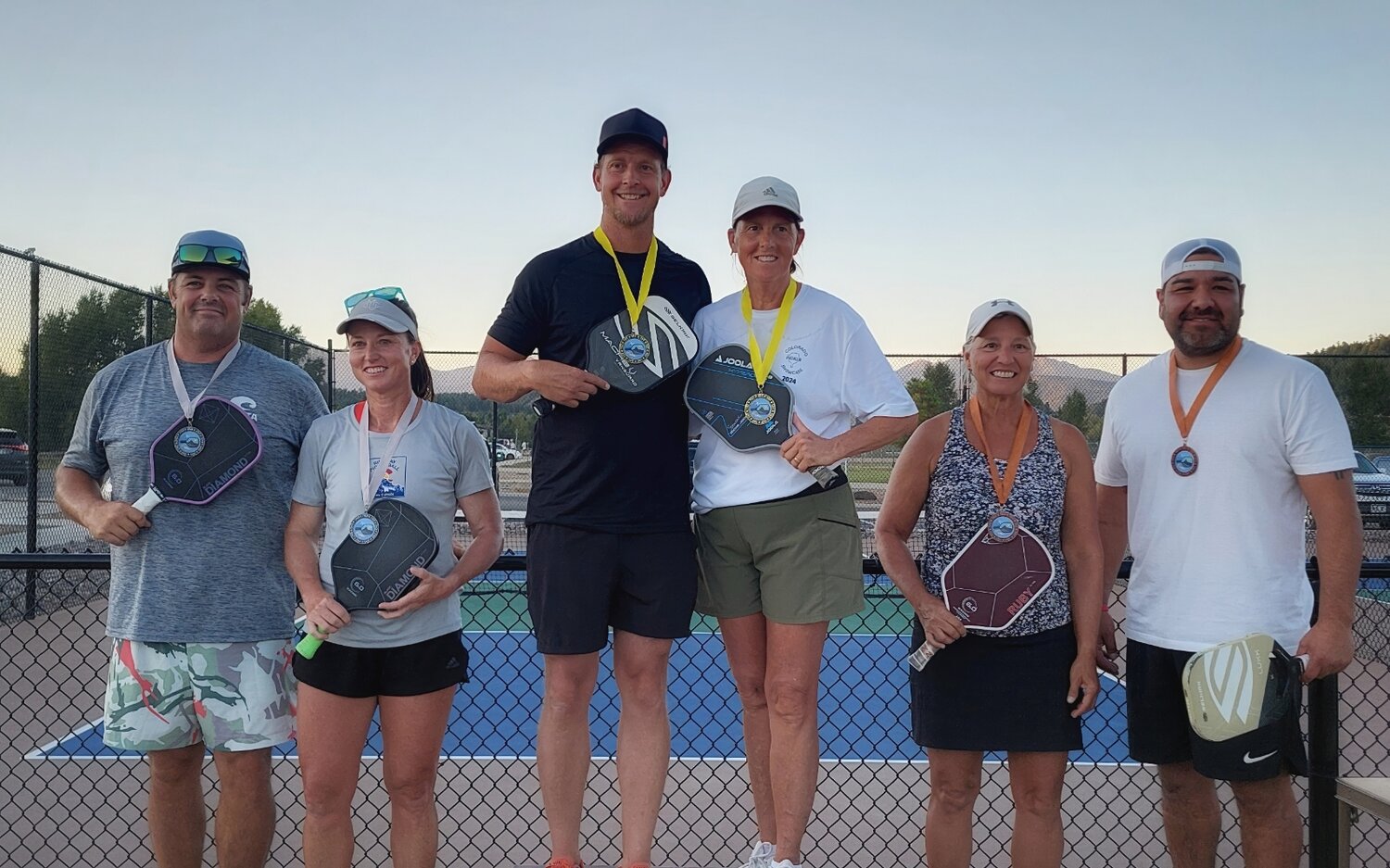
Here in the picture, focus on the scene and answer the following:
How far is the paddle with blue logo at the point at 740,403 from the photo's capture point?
2527mm

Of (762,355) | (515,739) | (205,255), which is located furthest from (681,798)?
(205,255)

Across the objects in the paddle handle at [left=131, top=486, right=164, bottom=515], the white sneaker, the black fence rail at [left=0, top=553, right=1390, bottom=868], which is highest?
the paddle handle at [left=131, top=486, right=164, bottom=515]

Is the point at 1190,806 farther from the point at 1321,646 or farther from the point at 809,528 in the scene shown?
the point at 809,528

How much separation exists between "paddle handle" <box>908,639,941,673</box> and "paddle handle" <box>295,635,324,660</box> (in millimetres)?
1538

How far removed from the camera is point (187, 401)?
2.69 m

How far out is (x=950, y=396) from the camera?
10562 mm

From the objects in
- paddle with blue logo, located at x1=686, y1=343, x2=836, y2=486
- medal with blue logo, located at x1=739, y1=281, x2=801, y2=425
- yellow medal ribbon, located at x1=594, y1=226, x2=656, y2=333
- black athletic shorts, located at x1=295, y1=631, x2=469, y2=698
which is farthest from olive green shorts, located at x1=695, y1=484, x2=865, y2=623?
black athletic shorts, located at x1=295, y1=631, x2=469, y2=698

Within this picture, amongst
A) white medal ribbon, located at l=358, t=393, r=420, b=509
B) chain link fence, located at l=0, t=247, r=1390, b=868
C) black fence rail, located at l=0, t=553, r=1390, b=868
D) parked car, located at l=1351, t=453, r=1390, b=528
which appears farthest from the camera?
parked car, located at l=1351, t=453, r=1390, b=528

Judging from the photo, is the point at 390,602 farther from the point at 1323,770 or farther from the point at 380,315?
the point at 1323,770

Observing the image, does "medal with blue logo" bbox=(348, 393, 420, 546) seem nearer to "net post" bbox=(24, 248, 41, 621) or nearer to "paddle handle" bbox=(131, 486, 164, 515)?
"paddle handle" bbox=(131, 486, 164, 515)

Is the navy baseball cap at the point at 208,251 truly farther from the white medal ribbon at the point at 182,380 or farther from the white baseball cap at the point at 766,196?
the white baseball cap at the point at 766,196

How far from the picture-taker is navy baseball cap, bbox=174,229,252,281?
107 inches

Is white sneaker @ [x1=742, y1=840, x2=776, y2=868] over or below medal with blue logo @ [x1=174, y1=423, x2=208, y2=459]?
below

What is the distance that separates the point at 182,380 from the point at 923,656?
2189 mm
